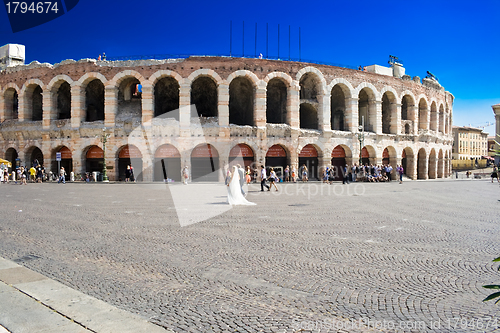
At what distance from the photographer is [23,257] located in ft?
20.7

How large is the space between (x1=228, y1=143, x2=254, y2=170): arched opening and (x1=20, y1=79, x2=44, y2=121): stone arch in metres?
19.6

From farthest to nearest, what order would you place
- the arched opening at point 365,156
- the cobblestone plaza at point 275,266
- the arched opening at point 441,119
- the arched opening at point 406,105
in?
the arched opening at point 441,119
the arched opening at point 406,105
the arched opening at point 365,156
the cobblestone plaza at point 275,266

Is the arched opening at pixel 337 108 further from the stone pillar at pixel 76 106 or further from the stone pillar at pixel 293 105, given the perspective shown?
the stone pillar at pixel 76 106

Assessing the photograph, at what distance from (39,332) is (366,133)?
113 ft

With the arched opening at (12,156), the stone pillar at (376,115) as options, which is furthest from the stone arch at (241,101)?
the arched opening at (12,156)

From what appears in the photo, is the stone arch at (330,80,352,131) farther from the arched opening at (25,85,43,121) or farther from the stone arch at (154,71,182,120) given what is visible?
the arched opening at (25,85,43,121)

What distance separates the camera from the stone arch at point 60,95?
32269 mm

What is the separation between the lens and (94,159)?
107 ft

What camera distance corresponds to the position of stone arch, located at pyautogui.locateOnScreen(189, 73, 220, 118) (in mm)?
33719

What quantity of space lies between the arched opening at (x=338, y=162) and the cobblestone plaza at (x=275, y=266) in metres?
23.6

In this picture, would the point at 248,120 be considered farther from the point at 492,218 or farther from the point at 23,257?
the point at 23,257

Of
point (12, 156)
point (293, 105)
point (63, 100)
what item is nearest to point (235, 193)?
point (293, 105)

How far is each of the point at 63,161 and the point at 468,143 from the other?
92.5m

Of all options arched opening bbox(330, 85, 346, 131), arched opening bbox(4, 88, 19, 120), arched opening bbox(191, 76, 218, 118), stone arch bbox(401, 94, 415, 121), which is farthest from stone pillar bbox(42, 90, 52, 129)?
stone arch bbox(401, 94, 415, 121)
